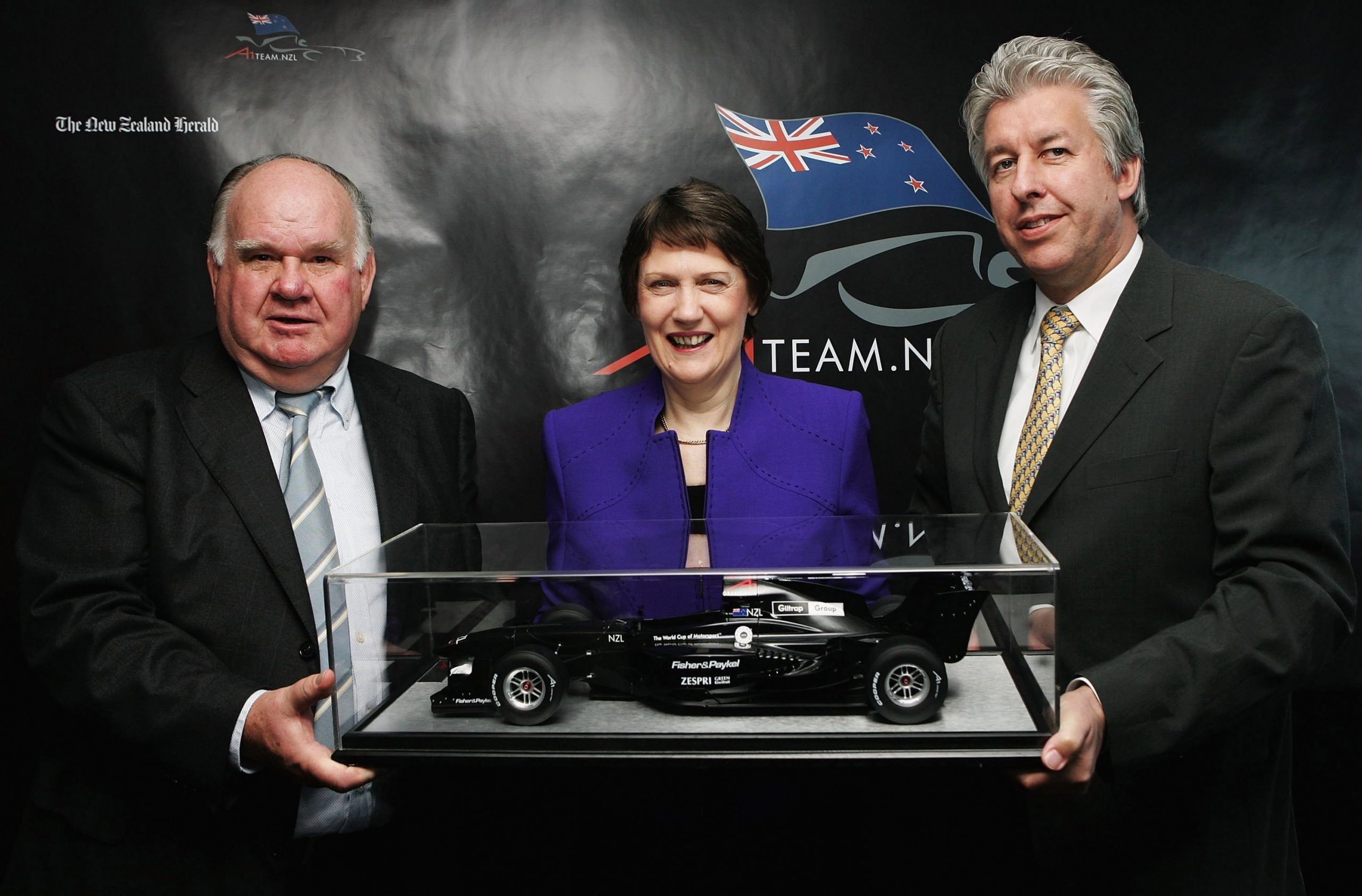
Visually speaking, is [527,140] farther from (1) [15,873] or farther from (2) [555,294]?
(1) [15,873]

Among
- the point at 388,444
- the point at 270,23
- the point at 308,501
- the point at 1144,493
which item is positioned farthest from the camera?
the point at 270,23

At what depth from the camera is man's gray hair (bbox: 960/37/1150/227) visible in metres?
2.53

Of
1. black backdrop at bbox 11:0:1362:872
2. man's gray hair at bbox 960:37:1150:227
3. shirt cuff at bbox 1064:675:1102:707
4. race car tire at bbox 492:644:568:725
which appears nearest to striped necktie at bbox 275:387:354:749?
race car tire at bbox 492:644:568:725

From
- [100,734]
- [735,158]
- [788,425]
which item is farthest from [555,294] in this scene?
[100,734]

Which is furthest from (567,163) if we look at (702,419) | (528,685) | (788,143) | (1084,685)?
(1084,685)

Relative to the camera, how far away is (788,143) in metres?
3.89

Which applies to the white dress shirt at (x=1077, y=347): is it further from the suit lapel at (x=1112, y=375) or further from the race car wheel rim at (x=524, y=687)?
the race car wheel rim at (x=524, y=687)

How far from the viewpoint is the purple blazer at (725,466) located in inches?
103

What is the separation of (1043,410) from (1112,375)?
219 millimetres

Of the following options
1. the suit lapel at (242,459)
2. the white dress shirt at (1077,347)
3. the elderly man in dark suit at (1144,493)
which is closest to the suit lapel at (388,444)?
the suit lapel at (242,459)

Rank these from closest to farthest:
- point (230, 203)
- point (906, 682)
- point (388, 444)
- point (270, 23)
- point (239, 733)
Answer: point (906, 682) → point (239, 733) → point (230, 203) → point (388, 444) → point (270, 23)

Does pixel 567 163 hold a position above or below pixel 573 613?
above

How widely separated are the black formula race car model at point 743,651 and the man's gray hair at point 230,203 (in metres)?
1.46

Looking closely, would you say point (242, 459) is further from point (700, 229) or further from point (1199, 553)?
point (1199, 553)
